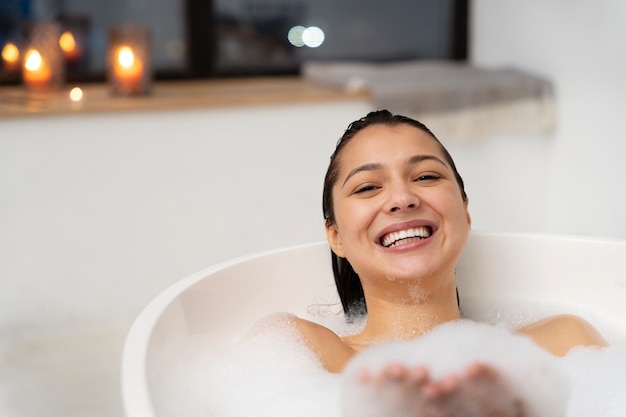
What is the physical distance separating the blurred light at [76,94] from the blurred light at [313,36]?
30.2 inches

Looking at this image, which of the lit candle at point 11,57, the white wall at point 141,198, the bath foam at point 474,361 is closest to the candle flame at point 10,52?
the lit candle at point 11,57

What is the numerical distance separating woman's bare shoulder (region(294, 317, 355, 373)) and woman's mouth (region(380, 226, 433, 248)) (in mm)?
175

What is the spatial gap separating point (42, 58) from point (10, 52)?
195 millimetres

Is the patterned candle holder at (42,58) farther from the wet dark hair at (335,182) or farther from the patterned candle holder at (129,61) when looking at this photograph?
the wet dark hair at (335,182)

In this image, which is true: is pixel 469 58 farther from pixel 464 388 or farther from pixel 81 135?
pixel 464 388

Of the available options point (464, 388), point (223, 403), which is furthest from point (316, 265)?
point (464, 388)

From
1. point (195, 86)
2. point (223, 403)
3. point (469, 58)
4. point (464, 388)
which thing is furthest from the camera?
point (469, 58)

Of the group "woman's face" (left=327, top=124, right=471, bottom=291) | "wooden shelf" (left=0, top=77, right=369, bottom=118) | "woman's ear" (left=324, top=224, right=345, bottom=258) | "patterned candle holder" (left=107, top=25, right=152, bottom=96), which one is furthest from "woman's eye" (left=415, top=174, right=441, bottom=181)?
"patterned candle holder" (left=107, top=25, right=152, bottom=96)

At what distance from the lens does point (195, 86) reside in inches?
109

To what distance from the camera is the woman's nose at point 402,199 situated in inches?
52.9

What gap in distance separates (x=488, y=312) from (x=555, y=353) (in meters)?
0.32

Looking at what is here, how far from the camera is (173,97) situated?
8.19ft

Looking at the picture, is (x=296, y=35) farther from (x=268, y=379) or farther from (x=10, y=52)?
(x=268, y=379)

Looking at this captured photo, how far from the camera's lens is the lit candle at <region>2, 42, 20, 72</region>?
8.89ft
